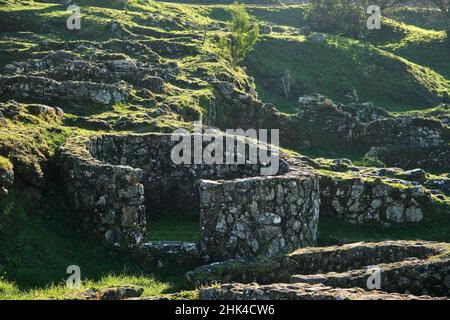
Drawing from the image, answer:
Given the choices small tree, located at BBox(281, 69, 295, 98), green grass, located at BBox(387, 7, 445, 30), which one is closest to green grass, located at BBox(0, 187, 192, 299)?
→ small tree, located at BBox(281, 69, 295, 98)

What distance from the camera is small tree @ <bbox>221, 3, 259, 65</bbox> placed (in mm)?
58719

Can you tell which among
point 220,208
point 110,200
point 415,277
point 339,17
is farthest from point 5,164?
point 339,17

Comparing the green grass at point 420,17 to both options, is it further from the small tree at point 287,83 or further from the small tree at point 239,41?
the small tree at point 287,83

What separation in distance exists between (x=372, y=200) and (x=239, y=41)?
35379 mm

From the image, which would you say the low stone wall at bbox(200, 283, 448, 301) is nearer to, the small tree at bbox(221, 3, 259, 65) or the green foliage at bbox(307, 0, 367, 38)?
the small tree at bbox(221, 3, 259, 65)

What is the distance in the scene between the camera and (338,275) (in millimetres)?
17812

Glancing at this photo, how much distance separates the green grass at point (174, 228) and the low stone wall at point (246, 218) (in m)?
2.18

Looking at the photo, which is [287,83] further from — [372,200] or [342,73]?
[372,200]

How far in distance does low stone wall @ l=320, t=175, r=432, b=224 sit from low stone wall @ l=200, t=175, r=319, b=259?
15.1 ft

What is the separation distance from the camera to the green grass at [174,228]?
24.0 meters

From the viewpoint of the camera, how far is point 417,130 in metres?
38.9
